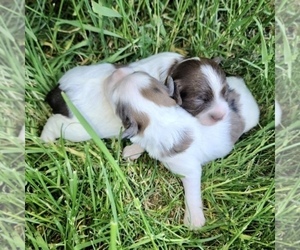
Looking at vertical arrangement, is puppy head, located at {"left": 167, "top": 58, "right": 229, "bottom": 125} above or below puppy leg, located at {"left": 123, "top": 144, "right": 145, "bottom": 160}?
above

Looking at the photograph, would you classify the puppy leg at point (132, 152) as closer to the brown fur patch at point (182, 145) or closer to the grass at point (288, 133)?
the brown fur patch at point (182, 145)

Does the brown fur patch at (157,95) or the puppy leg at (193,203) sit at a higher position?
the brown fur patch at (157,95)

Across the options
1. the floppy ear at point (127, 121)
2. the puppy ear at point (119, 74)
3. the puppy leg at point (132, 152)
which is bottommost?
the puppy leg at point (132, 152)

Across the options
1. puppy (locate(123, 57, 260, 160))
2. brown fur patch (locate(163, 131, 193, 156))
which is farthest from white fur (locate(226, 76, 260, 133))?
brown fur patch (locate(163, 131, 193, 156))

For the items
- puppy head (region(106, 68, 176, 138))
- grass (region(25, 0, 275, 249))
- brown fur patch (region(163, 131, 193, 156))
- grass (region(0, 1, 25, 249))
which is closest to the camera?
grass (region(0, 1, 25, 249))

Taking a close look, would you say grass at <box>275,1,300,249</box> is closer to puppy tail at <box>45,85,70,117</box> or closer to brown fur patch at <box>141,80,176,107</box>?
brown fur patch at <box>141,80,176,107</box>

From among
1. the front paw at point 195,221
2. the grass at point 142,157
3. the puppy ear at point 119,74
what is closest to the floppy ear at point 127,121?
the puppy ear at point 119,74

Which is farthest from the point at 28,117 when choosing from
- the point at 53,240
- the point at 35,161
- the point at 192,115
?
the point at 192,115
